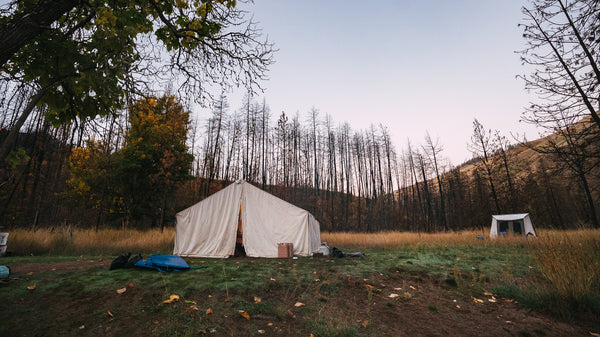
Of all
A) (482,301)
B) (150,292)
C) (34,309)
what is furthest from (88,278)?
(482,301)

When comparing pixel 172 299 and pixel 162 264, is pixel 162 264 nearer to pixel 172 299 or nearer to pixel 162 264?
pixel 162 264

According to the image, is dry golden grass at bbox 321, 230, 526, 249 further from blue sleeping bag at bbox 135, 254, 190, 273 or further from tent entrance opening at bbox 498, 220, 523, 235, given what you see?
blue sleeping bag at bbox 135, 254, 190, 273

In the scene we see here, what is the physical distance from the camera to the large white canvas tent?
9688mm

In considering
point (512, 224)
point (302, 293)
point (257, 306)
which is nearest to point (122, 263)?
point (257, 306)

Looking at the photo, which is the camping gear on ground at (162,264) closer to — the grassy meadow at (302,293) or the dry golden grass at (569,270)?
the grassy meadow at (302,293)

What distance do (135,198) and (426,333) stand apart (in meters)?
18.7

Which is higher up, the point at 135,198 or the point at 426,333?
the point at 135,198

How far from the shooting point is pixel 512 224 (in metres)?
17.2

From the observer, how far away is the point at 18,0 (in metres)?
2.35

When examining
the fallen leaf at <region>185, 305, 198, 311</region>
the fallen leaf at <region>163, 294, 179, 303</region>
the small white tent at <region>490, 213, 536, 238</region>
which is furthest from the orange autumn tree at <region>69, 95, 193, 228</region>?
the small white tent at <region>490, 213, 536, 238</region>

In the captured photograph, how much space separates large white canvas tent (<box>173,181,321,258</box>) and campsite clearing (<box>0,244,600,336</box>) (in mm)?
4439

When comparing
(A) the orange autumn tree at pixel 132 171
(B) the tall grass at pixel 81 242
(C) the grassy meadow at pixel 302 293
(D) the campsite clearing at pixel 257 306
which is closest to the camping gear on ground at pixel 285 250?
(C) the grassy meadow at pixel 302 293

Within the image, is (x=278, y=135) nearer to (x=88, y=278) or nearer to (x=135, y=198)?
(x=135, y=198)

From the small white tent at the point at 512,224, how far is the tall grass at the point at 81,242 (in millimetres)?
20045
